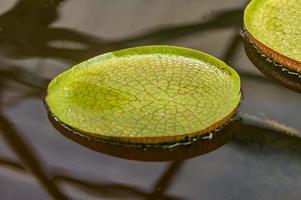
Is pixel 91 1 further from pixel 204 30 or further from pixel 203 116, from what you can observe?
pixel 203 116

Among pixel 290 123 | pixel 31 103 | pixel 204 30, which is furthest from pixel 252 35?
pixel 31 103

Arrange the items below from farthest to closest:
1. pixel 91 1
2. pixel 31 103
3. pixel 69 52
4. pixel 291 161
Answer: pixel 91 1
pixel 69 52
pixel 31 103
pixel 291 161

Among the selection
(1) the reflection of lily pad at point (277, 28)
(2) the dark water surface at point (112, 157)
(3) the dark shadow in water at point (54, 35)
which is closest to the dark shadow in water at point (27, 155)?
(2) the dark water surface at point (112, 157)

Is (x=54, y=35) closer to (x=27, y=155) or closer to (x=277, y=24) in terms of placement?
(x=27, y=155)

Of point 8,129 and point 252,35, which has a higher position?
point 252,35

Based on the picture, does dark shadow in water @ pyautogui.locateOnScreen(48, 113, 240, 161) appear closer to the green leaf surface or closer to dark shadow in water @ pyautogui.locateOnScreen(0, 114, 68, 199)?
dark shadow in water @ pyautogui.locateOnScreen(0, 114, 68, 199)

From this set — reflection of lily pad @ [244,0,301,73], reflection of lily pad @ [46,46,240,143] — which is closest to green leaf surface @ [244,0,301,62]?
reflection of lily pad @ [244,0,301,73]
